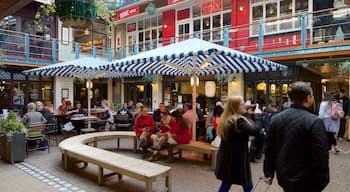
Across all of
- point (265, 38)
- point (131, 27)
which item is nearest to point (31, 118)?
point (265, 38)

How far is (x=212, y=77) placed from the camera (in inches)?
515

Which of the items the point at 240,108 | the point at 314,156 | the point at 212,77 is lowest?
the point at 314,156

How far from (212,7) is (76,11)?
37.5 ft

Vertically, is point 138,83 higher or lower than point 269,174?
higher

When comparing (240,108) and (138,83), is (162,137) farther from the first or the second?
(138,83)

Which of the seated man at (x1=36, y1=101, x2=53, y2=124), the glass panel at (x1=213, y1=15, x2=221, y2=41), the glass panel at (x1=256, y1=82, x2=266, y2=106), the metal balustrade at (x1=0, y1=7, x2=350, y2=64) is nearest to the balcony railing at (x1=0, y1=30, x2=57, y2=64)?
the metal balustrade at (x1=0, y1=7, x2=350, y2=64)

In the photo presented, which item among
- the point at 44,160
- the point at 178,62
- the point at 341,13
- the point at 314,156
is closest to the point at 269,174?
the point at 314,156

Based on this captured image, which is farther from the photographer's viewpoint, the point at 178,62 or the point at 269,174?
the point at 178,62

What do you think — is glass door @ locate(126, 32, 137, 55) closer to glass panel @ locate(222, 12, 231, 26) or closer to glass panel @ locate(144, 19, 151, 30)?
glass panel @ locate(144, 19, 151, 30)

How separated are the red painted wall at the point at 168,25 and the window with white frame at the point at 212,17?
144cm

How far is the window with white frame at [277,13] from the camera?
10.8 meters

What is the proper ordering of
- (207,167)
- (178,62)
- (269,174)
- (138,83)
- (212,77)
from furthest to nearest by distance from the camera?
(138,83)
(212,77)
(178,62)
(207,167)
(269,174)

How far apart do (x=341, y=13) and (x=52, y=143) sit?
34.6 feet

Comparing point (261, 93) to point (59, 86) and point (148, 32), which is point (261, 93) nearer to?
point (148, 32)
